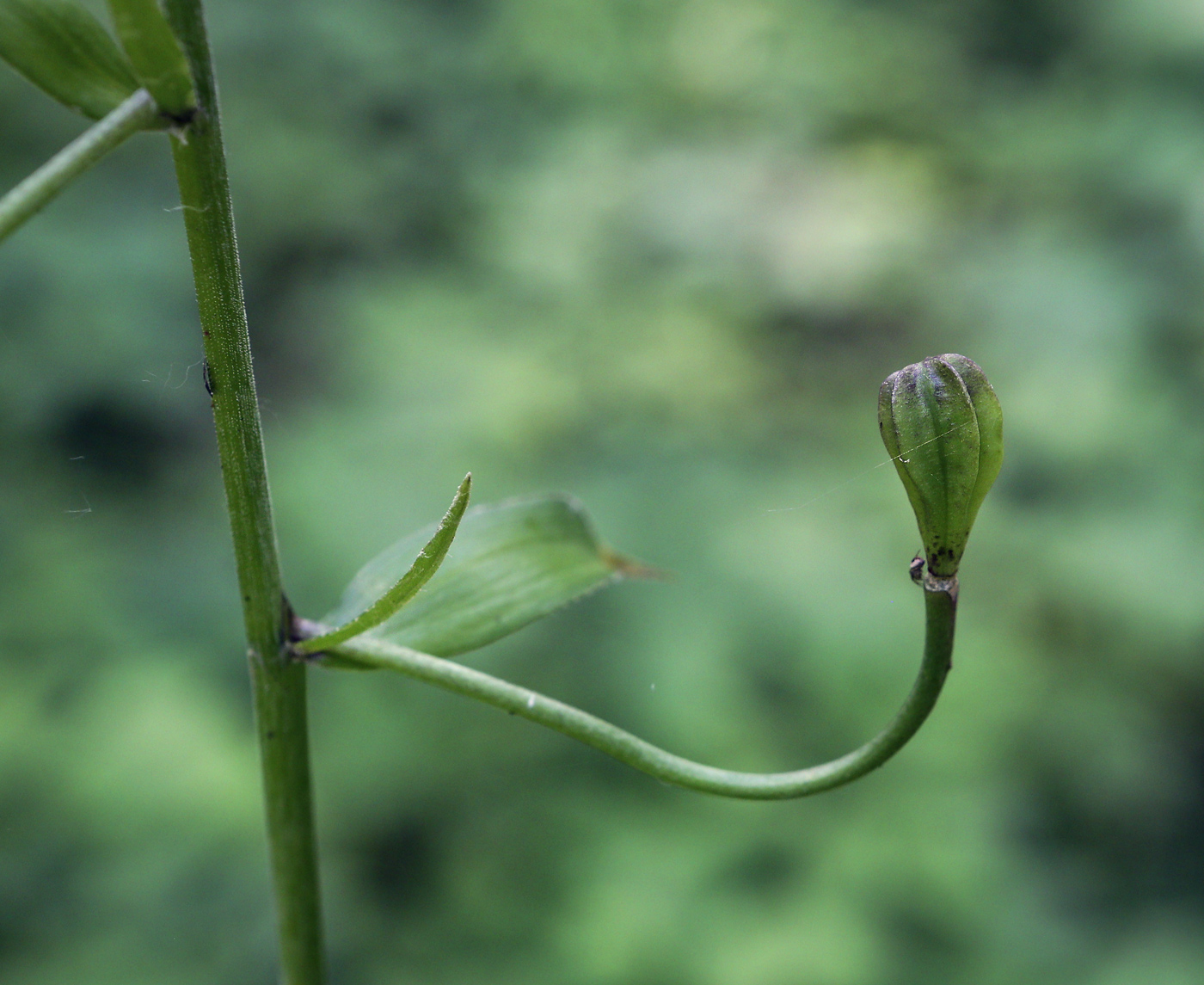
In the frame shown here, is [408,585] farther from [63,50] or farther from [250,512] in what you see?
[63,50]

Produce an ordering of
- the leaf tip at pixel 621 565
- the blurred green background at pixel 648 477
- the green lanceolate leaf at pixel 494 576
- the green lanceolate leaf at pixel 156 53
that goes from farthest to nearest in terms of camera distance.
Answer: the blurred green background at pixel 648 477, the leaf tip at pixel 621 565, the green lanceolate leaf at pixel 494 576, the green lanceolate leaf at pixel 156 53

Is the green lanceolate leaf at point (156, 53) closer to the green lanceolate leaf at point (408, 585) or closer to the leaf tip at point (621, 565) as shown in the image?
the green lanceolate leaf at point (408, 585)

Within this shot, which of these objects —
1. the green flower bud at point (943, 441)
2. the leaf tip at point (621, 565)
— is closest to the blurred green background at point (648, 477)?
the leaf tip at point (621, 565)

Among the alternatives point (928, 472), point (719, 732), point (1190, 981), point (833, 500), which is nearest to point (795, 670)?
point (719, 732)

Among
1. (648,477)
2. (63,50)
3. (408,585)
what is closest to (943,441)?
(408,585)

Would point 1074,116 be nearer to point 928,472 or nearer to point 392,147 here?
point 392,147

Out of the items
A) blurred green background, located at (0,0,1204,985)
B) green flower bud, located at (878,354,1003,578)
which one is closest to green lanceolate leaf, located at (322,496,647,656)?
green flower bud, located at (878,354,1003,578)

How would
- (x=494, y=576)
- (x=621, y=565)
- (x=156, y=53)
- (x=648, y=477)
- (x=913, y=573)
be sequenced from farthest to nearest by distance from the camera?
(x=648, y=477) → (x=621, y=565) → (x=494, y=576) → (x=913, y=573) → (x=156, y=53)
